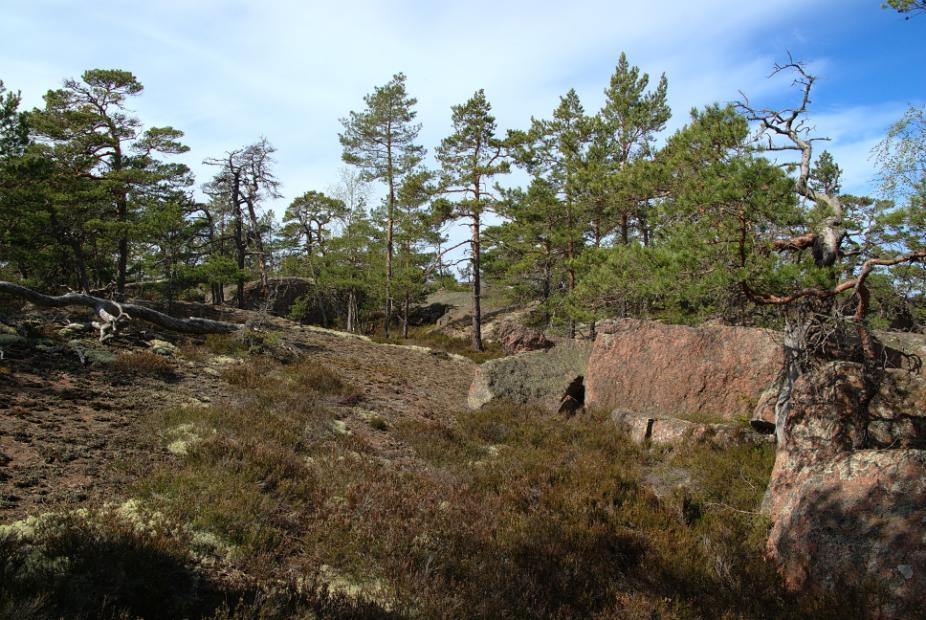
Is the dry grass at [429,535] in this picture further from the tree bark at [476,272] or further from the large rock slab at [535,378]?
the tree bark at [476,272]

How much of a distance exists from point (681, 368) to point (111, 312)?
1507 centimetres

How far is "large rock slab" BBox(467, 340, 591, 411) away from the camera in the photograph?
1308 cm

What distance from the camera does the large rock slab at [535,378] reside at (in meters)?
13.1

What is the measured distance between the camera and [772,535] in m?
5.85

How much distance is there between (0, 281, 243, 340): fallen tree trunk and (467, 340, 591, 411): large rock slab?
27.9 ft

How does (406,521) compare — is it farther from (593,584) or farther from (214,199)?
(214,199)

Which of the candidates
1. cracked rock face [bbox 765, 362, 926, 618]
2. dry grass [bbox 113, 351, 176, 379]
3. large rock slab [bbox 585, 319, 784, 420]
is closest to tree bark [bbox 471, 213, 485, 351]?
large rock slab [bbox 585, 319, 784, 420]

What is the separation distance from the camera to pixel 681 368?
11.0 m

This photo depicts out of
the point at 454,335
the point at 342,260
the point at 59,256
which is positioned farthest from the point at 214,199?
the point at 454,335

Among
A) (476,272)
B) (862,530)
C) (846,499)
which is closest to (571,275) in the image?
(476,272)

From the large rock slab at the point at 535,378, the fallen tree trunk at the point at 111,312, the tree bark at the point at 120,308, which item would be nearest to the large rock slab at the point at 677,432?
the large rock slab at the point at 535,378

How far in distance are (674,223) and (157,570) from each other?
9089 mm

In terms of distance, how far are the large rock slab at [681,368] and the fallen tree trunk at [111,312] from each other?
38.2 feet

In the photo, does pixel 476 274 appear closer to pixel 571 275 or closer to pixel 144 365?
pixel 571 275
